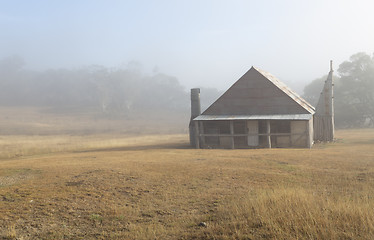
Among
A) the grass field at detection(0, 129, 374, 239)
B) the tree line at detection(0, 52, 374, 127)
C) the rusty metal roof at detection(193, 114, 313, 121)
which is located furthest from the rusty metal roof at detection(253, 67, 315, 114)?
Result: the tree line at detection(0, 52, 374, 127)

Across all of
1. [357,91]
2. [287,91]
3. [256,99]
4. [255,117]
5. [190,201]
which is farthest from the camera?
[357,91]

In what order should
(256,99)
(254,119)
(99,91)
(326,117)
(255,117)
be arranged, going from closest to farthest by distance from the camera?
(254,119), (255,117), (256,99), (326,117), (99,91)

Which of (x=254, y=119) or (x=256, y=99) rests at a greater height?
(x=256, y=99)

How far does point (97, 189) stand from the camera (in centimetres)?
1027

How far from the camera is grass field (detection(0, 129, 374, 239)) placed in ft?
20.8

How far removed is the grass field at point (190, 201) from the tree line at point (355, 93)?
41.7 meters

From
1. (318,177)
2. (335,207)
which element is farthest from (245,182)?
(335,207)

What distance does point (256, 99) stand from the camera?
25328 millimetres

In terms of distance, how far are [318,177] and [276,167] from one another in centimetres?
259

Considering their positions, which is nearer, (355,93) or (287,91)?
(287,91)

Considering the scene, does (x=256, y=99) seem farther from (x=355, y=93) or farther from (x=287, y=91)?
(x=355, y=93)

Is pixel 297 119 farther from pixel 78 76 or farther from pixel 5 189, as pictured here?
pixel 78 76

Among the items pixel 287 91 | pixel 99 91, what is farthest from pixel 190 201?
pixel 99 91

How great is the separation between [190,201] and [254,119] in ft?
52.5
